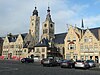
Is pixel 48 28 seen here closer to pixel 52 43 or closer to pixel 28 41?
pixel 28 41

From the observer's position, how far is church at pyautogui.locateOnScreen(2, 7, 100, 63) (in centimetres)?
7006

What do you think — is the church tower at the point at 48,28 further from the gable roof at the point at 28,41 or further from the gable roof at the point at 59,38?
the gable roof at the point at 59,38

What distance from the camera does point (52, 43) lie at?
83438mm

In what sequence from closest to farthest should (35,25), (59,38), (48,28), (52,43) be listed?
1. (52,43)
2. (59,38)
3. (48,28)
4. (35,25)

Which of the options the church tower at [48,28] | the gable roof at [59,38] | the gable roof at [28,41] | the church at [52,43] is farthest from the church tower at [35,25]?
the gable roof at [59,38]

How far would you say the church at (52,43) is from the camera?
230 ft

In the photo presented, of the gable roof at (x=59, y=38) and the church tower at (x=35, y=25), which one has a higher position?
the church tower at (x=35, y=25)

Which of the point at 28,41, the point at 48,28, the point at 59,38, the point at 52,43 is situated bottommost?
the point at 52,43

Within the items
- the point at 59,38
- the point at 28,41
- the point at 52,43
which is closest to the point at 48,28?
the point at 28,41

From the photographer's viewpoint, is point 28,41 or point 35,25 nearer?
point 28,41

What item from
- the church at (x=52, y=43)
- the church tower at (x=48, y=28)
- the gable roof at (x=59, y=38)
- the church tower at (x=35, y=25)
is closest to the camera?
the church at (x=52, y=43)

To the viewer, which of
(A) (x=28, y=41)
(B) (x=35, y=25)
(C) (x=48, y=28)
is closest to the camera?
(A) (x=28, y=41)

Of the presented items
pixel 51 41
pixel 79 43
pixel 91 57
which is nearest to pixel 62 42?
pixel 51 41

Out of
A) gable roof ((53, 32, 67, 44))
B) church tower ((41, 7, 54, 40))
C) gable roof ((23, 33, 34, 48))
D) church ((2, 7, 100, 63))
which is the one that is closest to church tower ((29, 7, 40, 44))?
church ((2, 7, 100, 63))
